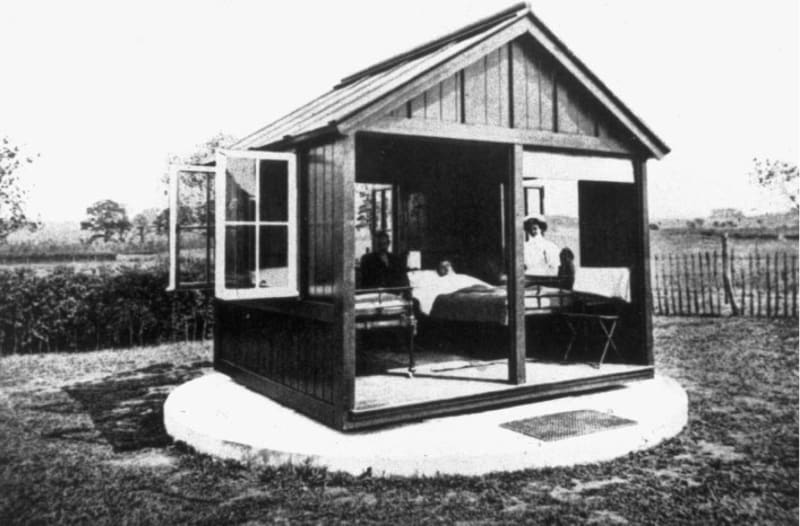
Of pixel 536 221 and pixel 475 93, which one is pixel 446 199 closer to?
pixel 536 221

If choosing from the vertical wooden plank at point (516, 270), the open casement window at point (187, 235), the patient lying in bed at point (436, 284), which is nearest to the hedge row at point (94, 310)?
the open casement window at point (187, 235)

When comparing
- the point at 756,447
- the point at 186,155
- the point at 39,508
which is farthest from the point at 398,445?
the point at 186,155

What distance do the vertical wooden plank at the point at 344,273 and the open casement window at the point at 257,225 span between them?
76cm

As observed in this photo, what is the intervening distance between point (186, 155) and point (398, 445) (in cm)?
2202

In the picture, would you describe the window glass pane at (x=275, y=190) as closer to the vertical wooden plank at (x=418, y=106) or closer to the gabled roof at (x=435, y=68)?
the gabled roof at (x=435, y=68)

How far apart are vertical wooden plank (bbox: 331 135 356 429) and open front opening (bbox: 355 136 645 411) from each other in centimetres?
45

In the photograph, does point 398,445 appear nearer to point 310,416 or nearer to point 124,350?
point 310,416

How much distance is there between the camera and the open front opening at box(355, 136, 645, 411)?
7391 mm

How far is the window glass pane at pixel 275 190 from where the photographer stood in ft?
23.3

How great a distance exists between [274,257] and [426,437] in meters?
2.45

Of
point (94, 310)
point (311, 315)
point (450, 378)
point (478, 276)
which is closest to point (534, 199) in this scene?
point (478, 276)

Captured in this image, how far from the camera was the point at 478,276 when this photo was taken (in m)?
10.3

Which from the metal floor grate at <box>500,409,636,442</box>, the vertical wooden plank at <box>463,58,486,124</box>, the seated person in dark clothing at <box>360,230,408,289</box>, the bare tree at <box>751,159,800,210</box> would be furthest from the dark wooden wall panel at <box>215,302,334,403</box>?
the bare tree at <box>751,159,800,210</box>

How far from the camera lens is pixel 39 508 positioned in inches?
191
